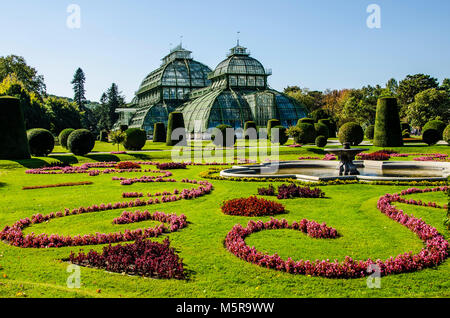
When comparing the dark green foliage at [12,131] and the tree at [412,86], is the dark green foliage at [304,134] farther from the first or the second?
the tree at [412,86]

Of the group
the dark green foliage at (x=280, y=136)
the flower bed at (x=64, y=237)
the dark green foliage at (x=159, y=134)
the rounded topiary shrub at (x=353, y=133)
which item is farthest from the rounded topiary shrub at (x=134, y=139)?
the flower bed at (x=64, y=237)

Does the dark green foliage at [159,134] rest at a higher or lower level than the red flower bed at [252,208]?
higher

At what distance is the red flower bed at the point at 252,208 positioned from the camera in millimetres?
10598

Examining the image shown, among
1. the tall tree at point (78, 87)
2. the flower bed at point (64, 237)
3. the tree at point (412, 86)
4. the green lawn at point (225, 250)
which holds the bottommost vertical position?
the green lawn at point (225, 250)

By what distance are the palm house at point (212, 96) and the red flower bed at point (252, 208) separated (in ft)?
162

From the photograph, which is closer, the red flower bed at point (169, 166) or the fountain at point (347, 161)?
the fountain at point (347, 161)

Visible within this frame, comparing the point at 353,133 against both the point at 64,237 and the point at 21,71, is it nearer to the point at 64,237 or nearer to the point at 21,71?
the point at 64,237

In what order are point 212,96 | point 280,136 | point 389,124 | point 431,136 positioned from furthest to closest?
point 212,96, point 280,136, point 431,136, point 389,124

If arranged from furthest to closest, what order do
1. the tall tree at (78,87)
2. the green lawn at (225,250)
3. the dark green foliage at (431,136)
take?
1. the tall tree at (78,87)
2. the dark green foliage at (431,136)
3. the green lawn at (225,250)

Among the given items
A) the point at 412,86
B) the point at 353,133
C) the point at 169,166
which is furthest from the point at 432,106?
the point at 169,166

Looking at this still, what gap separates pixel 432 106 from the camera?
5884 centimetres

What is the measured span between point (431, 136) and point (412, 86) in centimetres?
3684

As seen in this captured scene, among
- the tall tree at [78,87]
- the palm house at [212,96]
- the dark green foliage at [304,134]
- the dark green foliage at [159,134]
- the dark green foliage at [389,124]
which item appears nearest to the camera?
the dark green foliage at [389,124]
